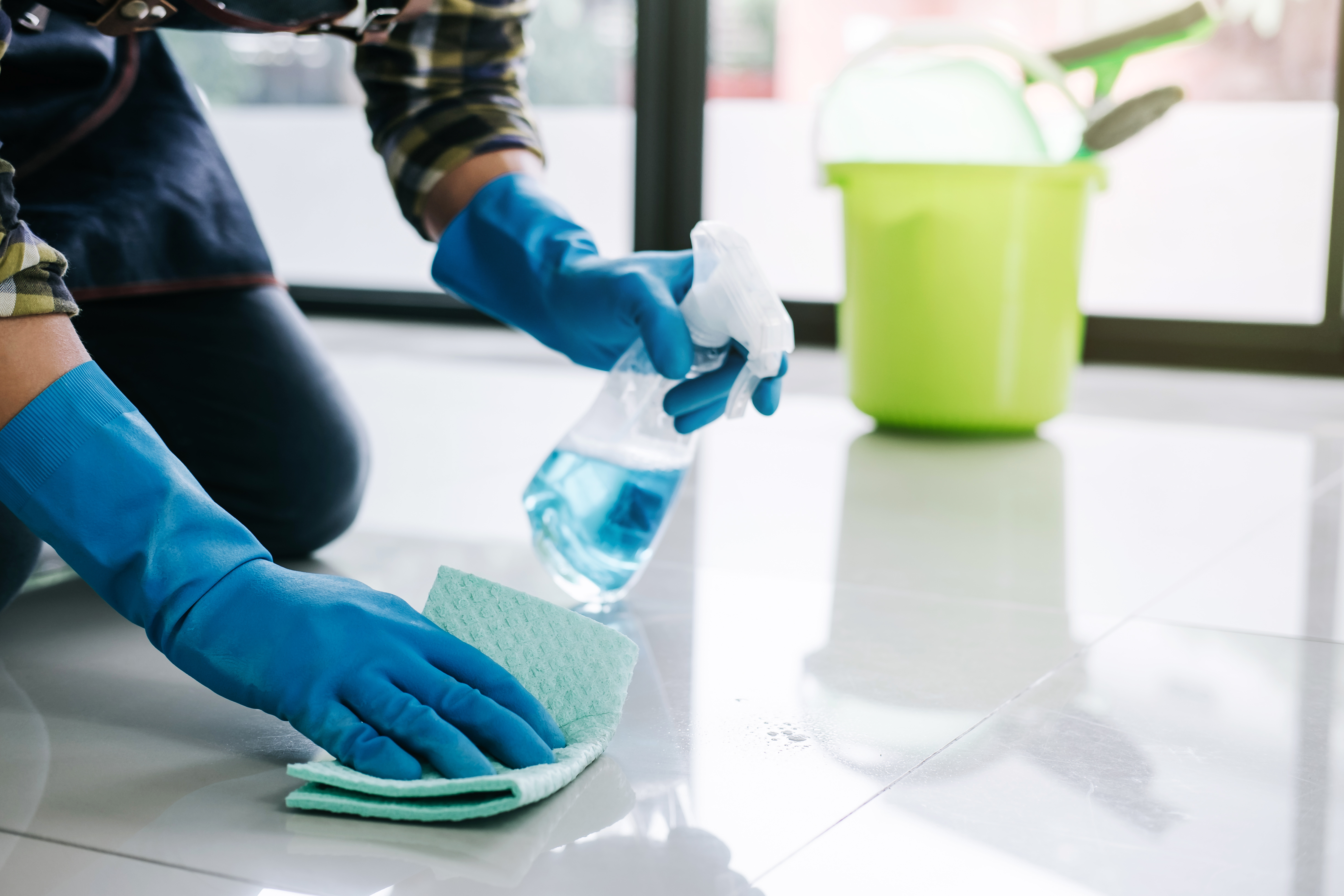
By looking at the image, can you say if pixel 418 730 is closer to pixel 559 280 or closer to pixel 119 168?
pixel 559 280

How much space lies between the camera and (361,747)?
640 millimetres

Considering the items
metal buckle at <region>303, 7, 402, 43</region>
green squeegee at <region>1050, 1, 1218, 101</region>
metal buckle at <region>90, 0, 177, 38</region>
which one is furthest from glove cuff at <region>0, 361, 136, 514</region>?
green squeegee at <region>1050, 1, 1218, 101</region>

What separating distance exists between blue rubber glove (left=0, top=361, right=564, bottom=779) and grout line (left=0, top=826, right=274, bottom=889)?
0.08 meters

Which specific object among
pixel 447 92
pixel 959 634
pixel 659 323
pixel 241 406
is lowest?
pixel 959 634

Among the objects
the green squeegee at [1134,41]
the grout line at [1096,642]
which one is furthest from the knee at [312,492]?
the green squeegee at [1134,41]

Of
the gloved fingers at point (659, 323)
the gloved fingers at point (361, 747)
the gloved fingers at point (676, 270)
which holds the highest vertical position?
the gloved fingers at point (676, 270)

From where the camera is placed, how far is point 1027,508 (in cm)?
135

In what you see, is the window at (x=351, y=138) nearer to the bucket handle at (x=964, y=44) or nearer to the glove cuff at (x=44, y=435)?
the bucket handle at (x=964, y=44)

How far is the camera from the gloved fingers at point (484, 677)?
678mm

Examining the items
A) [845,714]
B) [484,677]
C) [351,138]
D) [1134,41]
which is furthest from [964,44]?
[351,138]

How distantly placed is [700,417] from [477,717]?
324 mm

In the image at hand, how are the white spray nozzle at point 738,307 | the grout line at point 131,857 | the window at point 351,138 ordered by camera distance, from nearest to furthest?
1. the grout line at point 131,857
2. the white spray nozzle at point 738,307
3. the window at point 351,138

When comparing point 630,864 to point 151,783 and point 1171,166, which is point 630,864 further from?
point 1171,166

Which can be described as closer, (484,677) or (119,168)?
(484,677)
